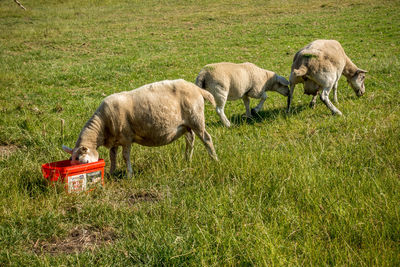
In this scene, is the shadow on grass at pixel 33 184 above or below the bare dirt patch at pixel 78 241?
above

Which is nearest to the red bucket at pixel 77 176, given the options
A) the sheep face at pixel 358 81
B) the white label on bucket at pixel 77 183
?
the white label on bucket at pixel 77 183

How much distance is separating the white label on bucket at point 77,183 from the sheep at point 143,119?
0.39 m

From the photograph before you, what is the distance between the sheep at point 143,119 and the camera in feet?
16.4

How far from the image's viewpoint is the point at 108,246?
10.8 feet

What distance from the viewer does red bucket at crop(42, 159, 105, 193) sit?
4.30 m

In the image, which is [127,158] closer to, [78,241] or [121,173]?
[121,173]

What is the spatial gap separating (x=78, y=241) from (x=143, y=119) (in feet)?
6.64

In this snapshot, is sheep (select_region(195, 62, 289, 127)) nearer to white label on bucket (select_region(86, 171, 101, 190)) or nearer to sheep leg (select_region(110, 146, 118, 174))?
sheep leg (select_region(110, 146, 118, 174))

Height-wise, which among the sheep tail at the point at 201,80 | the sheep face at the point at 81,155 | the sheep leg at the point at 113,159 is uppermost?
the sheep tail at the point at 201,80

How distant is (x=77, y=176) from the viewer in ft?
14.4

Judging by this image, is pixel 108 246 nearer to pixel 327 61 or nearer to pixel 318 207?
pixel 318 207

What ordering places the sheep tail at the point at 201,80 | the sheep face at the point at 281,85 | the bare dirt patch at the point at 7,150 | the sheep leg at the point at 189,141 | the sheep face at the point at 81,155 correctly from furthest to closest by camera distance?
the sheep face at the point at 281,85 < the sheep tail at the point at 201,80 < the bare dirt patch at the point at 7,150 < the sheep leg at the point at 189,141 < the sheep face at the point at 81,155

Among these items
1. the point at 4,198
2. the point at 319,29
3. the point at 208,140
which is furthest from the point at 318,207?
the point at 319,29

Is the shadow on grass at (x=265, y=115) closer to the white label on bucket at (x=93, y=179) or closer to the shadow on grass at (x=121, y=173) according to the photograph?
the shadow on grass at (x=121, y=173)
